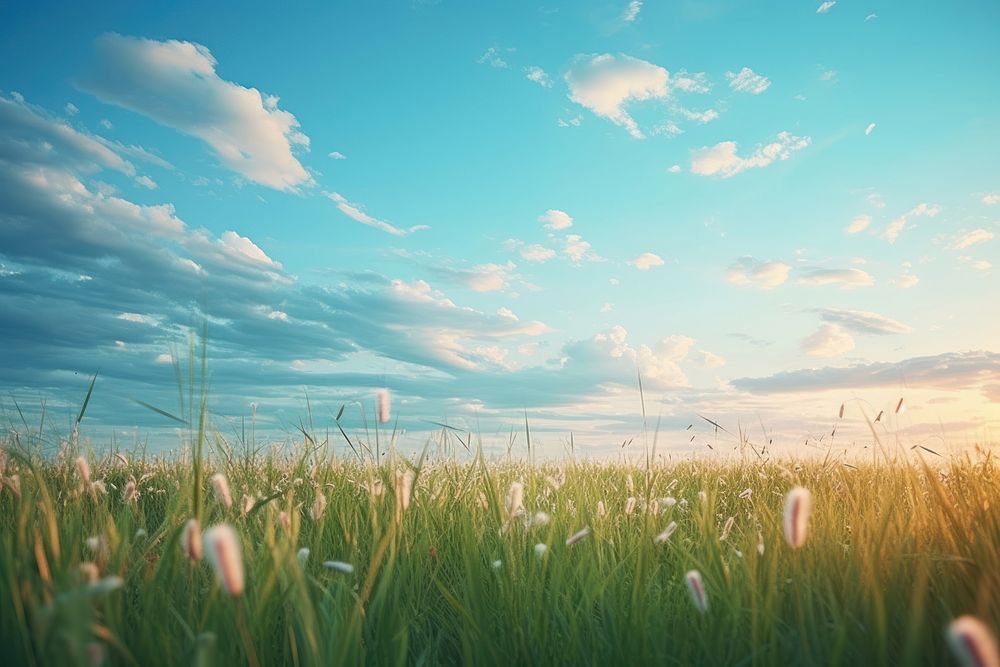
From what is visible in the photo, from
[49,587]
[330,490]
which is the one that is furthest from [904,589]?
[330,490]

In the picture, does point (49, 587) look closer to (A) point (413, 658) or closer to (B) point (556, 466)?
(A) point (413, 658)

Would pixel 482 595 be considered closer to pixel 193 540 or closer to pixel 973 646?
pixel 193 540

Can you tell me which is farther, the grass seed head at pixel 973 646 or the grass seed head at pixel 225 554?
the grass seed head at pixel 225 554

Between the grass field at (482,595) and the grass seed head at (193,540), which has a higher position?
the grass seed head at (193,540)

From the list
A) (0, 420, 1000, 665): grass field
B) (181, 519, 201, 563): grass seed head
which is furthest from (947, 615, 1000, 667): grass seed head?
(181, 519, 201, 563): grass seed head

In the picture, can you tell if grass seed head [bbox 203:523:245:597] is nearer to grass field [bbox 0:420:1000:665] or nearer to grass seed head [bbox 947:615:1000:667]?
grass field [bbox 0:420:1000:665]

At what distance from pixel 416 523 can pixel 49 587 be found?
2.66 metres

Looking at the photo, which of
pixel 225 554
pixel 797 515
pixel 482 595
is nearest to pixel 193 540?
pixel 225 554

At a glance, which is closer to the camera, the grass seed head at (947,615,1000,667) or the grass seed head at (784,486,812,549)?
the grass seed head at (947,615,1000,667)

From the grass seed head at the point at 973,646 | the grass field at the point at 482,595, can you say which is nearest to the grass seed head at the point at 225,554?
the grass field at the point at 482,595

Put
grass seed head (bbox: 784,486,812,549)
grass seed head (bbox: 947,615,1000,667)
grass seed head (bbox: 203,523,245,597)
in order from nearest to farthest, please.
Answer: grass seed head (bbox: 947,615,1000,667) → grass seed head (bbox: 203,523,245,597) → grass seed head (bbox: 784,486,812,549)

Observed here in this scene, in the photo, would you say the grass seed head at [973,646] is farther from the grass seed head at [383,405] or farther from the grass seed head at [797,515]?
the grass seed head at [383,405]

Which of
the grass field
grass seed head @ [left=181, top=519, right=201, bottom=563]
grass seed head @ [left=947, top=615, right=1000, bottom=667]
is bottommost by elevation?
the grass field

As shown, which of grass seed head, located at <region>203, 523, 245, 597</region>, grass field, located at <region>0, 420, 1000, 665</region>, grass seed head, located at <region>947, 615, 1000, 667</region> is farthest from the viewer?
grass field, located at <region>0, 420, 1000, 665</region>
